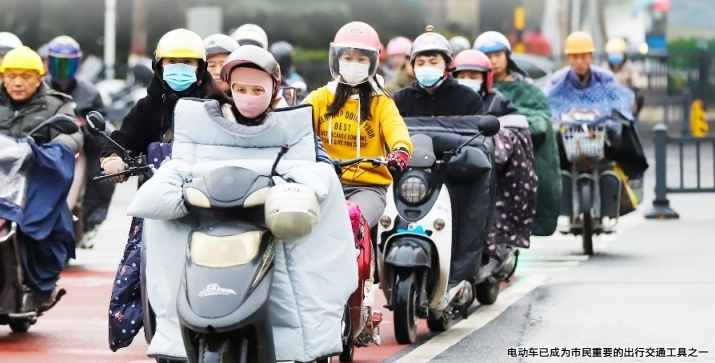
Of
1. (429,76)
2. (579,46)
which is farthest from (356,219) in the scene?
(579,46)

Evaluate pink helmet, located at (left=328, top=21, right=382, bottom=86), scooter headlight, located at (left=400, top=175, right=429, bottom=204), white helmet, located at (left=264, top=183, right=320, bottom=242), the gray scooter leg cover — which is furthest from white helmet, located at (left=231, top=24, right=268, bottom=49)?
white helmet, located at (left=264, top=183, right=320, bottom=242)

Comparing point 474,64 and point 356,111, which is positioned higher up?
point 474,64

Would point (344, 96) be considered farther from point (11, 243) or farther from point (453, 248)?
point (11, 243)

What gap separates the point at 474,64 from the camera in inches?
502

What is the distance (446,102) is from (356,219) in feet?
8.42

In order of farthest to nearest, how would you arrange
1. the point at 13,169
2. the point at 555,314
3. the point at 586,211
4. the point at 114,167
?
1. the point at 586,211
2. the point at 555,314
3. the point at 13,169
4. the point at 114,167

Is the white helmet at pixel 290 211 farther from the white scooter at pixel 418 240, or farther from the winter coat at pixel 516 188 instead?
the winter coat at pixel 516 188

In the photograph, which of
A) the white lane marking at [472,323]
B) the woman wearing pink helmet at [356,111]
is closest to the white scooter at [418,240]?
the white lane marking at [472,323]

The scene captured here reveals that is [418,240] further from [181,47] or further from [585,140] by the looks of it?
[585,140]

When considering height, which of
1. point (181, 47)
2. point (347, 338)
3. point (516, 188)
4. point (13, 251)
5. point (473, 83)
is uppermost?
point (181, 47)

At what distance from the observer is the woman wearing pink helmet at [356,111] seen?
10.0 m

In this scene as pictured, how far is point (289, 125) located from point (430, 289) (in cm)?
301

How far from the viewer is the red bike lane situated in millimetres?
10281

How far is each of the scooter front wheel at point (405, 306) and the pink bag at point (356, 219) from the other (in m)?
1.22
